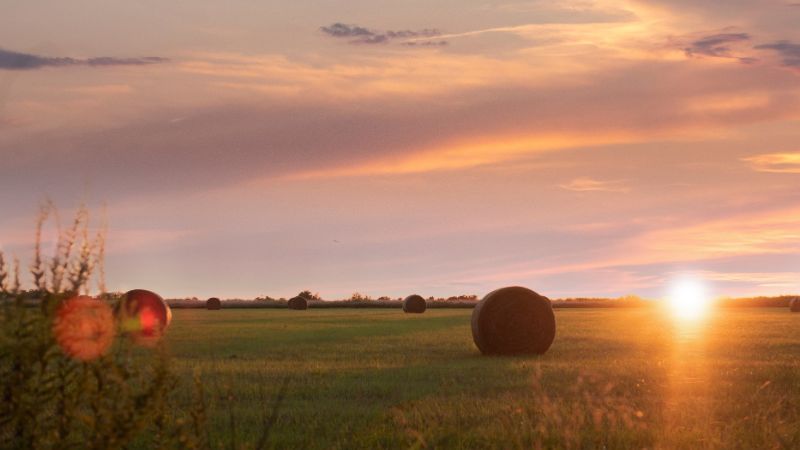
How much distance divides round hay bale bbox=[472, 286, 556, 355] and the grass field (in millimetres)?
464

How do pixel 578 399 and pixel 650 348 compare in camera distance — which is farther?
pixel 650 348

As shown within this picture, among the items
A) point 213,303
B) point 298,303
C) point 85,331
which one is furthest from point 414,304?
point 85,331

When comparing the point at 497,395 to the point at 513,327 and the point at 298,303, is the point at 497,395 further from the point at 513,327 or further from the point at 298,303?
the point at 298,303

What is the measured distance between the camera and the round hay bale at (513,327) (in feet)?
79.0

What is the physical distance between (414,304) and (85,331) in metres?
57.1

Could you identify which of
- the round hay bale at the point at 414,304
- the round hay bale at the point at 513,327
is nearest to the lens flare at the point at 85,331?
the round hay bale at the point at 513,327

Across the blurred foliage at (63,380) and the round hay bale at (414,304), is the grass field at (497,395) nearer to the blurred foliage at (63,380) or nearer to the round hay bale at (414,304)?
the blurred foliage at (63,380)

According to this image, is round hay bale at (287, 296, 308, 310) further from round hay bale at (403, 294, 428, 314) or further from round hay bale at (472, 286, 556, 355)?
round hay bale at (472, 286, 556, 355)

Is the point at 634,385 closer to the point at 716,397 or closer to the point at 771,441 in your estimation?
the point at 716,397

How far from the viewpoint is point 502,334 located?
24.1m

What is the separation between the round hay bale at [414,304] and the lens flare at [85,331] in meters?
56.8

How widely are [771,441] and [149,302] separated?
2897 centimetres

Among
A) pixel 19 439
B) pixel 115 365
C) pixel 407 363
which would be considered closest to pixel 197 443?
pixel 115 365

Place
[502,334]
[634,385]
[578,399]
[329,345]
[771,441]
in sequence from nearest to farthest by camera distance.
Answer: [771,441] < [578,399] < [634,385] < [502,334] < [329,345]
